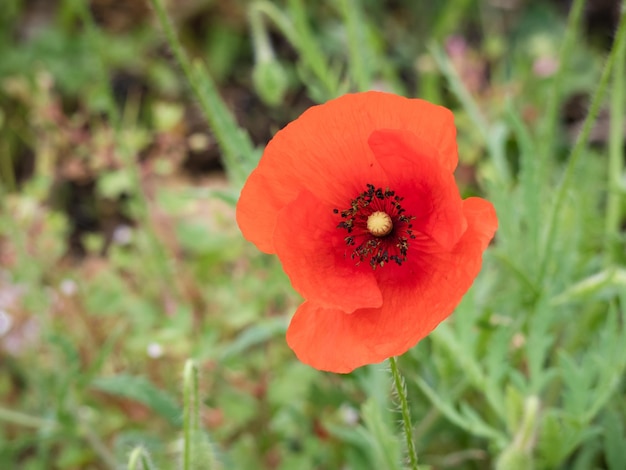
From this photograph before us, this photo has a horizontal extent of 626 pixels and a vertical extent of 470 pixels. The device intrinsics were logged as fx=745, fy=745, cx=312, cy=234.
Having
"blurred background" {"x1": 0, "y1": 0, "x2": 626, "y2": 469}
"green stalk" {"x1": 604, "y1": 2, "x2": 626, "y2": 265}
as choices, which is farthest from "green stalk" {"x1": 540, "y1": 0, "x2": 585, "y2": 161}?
"green stalk" {"x1": 604, "y1": 2, "x2": 626, "y2": 265}

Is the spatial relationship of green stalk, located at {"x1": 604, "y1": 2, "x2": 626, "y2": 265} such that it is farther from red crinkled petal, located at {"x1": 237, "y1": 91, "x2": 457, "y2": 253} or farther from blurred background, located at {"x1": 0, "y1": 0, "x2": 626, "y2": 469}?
red crinkled petal, located at {"x1": 237, "y1": 91, "x2": 457, "y2": 253}

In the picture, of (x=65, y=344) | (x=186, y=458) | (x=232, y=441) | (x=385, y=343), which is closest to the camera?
(x=385, y=343)

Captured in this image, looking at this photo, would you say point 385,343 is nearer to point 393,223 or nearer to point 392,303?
point 392,303

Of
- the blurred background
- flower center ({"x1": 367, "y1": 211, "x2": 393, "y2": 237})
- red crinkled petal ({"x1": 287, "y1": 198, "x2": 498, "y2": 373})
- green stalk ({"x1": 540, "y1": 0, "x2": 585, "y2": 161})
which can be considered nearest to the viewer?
red crinkled petal ({"x1": 287, "y1": 198, "x2": 498, "y2": 373})

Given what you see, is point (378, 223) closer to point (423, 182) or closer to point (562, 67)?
point (423, 182)

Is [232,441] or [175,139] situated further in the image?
[175,139]

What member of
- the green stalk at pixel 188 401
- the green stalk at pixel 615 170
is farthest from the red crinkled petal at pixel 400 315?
the green stalk at pixel 615 170

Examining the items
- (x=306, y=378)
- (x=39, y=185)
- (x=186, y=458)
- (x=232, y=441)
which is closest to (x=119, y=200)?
(x=39, y=185)
